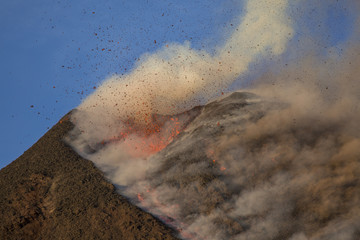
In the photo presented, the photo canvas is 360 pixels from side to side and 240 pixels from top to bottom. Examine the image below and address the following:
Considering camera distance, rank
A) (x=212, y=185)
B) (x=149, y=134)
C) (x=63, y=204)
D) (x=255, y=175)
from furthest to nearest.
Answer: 1. (x=149, y=134)
2. (x=63, y=204)
3. (x=255, y=175)
4. (x=212, y=185)

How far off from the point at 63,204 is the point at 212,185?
643 cm

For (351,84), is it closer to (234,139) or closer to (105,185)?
(234,139)

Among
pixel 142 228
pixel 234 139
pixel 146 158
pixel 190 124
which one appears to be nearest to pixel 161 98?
pixel 190 124

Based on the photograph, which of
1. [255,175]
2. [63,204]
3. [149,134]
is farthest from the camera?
[149,134]

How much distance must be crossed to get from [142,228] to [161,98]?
13.0m

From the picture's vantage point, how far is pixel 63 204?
17.1 meters

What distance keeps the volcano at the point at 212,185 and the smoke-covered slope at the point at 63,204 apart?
48 millimetres

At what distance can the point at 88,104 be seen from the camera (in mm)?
26891

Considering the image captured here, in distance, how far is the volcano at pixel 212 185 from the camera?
1436 centimetres

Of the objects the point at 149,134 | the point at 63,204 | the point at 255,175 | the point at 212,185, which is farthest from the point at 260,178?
the point at 149,134

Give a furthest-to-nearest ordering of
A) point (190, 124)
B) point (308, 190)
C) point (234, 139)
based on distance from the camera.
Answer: point (190, 124)
point (234, 139)
point (308, 190)

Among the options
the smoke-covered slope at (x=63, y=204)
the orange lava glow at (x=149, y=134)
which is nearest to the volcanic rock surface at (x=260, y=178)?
the smoke-covered slope at (x=63, y=204)

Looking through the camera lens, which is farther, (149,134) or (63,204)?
(149,134)

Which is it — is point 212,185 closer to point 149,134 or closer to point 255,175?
point 255,175
